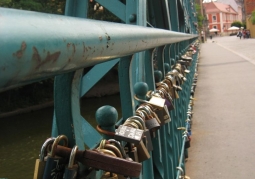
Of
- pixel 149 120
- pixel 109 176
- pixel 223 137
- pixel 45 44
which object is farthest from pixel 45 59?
pixel 223 137

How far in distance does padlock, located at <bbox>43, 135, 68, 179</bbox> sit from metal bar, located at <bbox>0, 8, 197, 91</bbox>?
221mm

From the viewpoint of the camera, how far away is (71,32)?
471 millimetres

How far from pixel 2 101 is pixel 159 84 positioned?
837 inches

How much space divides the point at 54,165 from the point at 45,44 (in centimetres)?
39

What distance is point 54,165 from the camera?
2.43 ft

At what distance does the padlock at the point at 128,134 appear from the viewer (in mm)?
991

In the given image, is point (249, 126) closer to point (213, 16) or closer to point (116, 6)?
point (116, 6)

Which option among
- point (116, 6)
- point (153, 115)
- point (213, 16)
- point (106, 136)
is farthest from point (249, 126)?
point (213, 16)

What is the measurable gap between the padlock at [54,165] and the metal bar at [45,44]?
8.7 inches

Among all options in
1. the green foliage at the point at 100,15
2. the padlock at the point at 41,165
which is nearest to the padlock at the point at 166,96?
the padlock at the point at 41,165

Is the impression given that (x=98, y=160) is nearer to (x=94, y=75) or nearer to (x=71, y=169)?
(x=71, y=169)

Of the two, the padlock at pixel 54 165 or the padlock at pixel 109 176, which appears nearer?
the padlock at pixel 54 165

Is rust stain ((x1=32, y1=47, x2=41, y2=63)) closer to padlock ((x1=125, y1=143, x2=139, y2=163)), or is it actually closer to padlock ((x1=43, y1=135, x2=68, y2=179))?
padlock ((x1=43, y1=135, x2=68, y2=179))

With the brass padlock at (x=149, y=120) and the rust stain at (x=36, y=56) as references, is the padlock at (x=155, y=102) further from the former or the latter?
the rust stain at (x=36, y=56)
